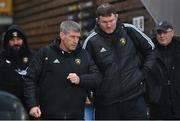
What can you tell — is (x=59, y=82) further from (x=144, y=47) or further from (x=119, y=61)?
(x=144, y=47)

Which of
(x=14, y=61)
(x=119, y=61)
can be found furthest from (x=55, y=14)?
(x=119, y=61)

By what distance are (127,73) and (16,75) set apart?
1293 mm

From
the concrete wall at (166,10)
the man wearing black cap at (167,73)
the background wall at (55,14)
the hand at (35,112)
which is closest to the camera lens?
the hand at (35,112)

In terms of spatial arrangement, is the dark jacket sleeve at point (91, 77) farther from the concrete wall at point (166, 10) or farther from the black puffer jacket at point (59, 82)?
the concrete wall at point (166, 10)

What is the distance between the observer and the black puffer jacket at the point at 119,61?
5527 millimetres

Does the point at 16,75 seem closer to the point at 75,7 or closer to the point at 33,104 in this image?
the point at 33,104

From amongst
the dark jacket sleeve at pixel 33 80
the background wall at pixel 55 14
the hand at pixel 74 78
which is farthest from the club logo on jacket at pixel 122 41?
the background wall at pixel 55 14

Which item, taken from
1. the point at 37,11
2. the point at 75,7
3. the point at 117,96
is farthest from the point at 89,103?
the point at 37,11

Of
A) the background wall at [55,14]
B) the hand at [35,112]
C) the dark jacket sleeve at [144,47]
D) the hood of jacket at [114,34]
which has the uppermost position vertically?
the background wall at [55,14]

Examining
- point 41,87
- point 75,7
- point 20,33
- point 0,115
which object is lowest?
point 0,115

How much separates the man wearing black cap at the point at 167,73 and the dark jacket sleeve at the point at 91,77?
0.86 meters

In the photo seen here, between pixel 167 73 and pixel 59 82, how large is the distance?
4.58ft

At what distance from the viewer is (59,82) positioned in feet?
17.4

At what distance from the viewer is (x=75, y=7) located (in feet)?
36.7
